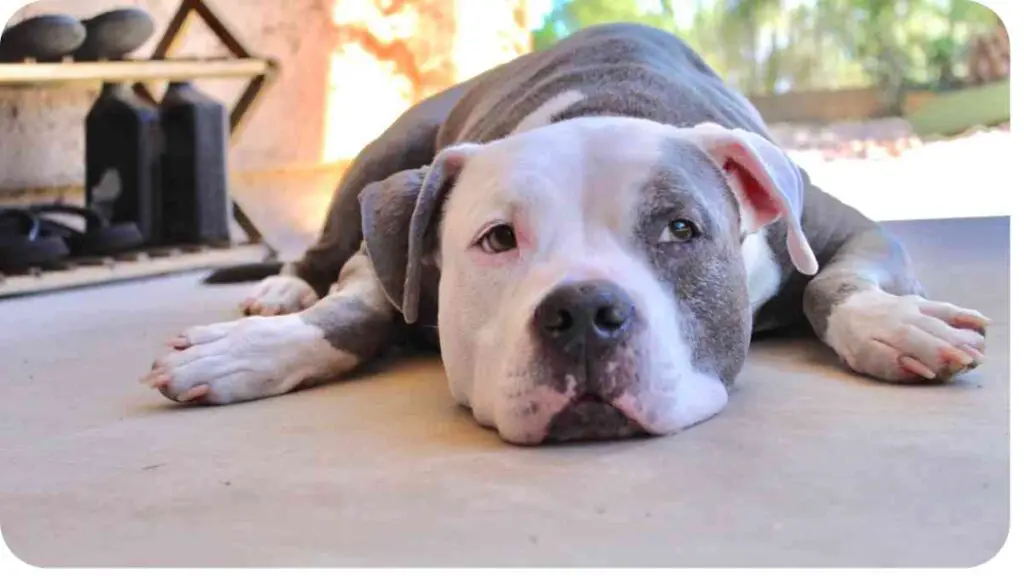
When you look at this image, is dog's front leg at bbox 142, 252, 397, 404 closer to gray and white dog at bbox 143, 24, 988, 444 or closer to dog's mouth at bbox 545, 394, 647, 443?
gray and white dog at bbox 143, 24, 988, 444

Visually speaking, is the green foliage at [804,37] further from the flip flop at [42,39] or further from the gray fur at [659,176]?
the flip flop at [42,39]

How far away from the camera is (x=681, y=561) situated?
119cm

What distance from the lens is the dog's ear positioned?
1867 millimetres

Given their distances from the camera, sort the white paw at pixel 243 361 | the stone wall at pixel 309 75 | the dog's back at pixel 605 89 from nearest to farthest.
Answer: the white paw at pixel 243 361
the dog's back at pixel 605 89
the stone wall at pixel 309 75

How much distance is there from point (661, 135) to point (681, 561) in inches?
31.5

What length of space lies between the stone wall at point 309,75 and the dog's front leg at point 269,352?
1.81 metres

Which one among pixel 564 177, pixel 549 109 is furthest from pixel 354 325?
pixel 564 177

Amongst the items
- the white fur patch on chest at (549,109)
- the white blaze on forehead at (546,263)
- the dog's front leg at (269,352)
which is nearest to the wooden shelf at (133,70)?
the dog's front leg at (269,352)

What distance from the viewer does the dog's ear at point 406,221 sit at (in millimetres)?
1867

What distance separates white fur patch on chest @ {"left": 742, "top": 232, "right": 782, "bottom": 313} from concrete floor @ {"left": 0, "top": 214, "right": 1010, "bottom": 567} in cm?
12

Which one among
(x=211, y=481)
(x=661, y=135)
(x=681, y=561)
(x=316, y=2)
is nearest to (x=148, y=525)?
(x=211, y=481)

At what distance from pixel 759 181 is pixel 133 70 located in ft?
9.10

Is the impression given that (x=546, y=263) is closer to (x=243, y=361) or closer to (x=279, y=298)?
(x=243, y=361)

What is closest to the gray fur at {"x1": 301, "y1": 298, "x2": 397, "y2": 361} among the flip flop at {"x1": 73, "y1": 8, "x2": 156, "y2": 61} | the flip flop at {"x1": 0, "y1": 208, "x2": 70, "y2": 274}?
the flip flop at {"x1": 0, "y1": 208, "x2": 70, "y2": 274}
